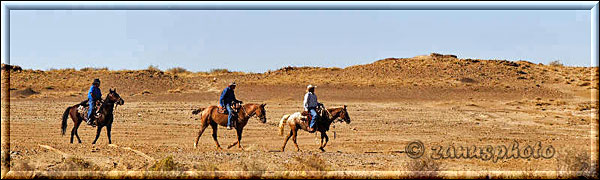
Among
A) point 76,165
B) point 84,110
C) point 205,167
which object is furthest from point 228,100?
point 76,165

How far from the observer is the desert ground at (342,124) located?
17.7 m

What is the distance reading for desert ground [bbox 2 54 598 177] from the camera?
17.7 m

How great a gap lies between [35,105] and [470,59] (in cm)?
4068

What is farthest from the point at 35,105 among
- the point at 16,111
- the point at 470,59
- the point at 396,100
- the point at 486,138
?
the point at 470,59

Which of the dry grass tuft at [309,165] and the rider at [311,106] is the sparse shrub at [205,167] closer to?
the dry grass tuft at [309,165]

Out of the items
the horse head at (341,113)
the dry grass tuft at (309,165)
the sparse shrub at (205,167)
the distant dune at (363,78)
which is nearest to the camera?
the sparse shrub at (205,167)

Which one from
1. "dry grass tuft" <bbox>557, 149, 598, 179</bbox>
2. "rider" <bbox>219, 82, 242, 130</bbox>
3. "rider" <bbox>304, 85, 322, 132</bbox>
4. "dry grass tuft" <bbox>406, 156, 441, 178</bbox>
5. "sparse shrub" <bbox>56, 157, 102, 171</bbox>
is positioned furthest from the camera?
"rider" <bbox>219, 82, 242, 130</bbox>

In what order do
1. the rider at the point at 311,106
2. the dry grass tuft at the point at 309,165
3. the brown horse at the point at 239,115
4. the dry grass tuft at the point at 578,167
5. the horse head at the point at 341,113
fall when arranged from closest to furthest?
the dry grass tuft at the point at 578,167, the dry grass tuft at the point at 309,165, the rider at the point at 311,106, the horse head at the point at 341,113, the brown horse at the point at 239,115

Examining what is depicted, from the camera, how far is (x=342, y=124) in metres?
30.7

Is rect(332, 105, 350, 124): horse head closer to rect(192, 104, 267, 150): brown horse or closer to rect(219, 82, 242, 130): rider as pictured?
rect(192, 104, 267, 150): brown horse

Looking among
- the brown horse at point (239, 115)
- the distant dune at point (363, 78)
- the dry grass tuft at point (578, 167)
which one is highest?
the distant dune at point (363, 78)

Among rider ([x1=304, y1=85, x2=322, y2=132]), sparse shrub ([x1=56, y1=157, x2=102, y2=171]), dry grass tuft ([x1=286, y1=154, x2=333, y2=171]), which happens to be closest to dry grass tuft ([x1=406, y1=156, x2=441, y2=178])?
dry grass tuft ([x1=286, y1=154, x2=333, y2=171])

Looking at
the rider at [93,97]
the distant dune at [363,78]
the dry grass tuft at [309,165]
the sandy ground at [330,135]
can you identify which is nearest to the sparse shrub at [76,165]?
the sandy ground at [330,135]

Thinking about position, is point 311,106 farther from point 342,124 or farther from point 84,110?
point 342,124
